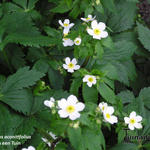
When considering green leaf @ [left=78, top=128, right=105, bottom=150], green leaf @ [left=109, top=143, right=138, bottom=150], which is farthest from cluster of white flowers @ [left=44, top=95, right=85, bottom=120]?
green leaf @ [left=109, top=143, right=138, bottom=150]

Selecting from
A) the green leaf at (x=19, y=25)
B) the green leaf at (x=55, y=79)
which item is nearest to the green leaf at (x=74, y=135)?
the green leaf at (x=55, y=79)

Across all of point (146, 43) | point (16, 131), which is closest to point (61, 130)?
point (16, 131)

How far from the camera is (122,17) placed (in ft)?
10.7

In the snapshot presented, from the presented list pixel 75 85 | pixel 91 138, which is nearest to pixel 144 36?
pixel 75 85

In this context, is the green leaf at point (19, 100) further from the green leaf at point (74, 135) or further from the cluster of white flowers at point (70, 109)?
the green leaf at point (74, 135)

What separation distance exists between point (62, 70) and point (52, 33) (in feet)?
1.47

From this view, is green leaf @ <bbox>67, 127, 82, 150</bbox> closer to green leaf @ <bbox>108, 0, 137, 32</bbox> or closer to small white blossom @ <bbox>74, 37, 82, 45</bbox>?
small white blossom @ <bbox>74, 37, 82, 45</bbox>

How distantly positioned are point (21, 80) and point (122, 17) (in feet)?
5.51

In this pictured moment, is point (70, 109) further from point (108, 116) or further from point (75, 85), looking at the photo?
point (75, 85)

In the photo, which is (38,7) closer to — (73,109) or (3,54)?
(3,54)

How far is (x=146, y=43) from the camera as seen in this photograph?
10.4 ft

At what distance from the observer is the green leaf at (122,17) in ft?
10.6

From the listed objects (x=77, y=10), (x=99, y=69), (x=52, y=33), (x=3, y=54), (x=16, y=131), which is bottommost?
(x=16, y=131)

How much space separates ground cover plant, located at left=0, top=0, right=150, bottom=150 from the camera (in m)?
1.87
